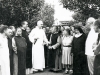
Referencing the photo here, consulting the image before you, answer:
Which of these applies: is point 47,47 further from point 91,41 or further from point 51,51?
point 91,41

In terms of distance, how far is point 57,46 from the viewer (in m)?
10.0

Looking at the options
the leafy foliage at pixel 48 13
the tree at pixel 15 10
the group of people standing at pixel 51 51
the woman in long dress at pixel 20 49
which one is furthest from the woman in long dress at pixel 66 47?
the leafy foliage at pixel 48 13

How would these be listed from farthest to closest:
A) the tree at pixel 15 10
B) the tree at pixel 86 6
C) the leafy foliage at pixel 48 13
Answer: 1. the leafy foliage at pixel 48 13
2. the tree at pixel 86 6
3. the tree at pixel 15 10

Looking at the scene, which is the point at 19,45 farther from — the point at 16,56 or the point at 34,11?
the point at 34,11

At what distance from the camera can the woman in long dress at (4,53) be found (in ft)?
22.2

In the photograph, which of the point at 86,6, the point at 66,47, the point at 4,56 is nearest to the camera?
the point at 4,56

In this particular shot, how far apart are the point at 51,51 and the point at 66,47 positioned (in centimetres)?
174

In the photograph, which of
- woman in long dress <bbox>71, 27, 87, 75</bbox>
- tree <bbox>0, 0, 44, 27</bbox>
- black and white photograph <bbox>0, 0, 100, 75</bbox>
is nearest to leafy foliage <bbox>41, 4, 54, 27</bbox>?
tree <bbox>0, 0, 44, 27</bbox>

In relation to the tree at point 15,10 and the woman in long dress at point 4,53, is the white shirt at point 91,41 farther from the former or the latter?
the tree at point 15,10

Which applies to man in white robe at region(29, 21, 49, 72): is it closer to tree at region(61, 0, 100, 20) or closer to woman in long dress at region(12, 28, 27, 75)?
woman in long dress at region(12, 28, 27, 75)

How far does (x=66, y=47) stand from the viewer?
31.4 ft

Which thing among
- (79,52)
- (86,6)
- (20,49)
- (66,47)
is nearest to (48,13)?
(86,6)

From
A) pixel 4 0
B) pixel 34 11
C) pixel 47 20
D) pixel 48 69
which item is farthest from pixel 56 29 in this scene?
pixel 47 20

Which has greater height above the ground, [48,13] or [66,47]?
[48,13]
